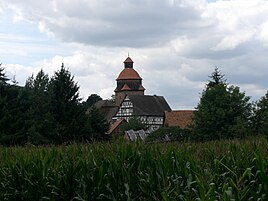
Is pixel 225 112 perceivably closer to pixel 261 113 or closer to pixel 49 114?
pixel 261 113

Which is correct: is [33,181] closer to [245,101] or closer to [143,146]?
[143,146]

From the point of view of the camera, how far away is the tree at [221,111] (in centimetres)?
5978

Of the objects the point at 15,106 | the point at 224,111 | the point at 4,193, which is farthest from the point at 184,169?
the point at 224,111

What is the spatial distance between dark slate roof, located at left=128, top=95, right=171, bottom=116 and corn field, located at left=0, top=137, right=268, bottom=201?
103 m

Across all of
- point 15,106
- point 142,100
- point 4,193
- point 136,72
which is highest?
point 136,72

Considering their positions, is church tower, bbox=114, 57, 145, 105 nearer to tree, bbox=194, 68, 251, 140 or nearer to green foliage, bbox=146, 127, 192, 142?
tree, bbox=194, 68, 251, 140

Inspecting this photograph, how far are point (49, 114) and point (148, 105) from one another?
66352 mm

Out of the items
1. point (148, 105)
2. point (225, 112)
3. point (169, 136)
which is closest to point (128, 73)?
point (148, 105)

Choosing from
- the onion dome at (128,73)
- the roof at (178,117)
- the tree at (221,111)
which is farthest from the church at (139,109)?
the tree at (221,111)

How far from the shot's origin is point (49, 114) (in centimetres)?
5250

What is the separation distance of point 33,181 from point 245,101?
54492 millimetres

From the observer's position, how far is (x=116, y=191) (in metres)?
8.20

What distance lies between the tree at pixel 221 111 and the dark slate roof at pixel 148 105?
5080 centimetres

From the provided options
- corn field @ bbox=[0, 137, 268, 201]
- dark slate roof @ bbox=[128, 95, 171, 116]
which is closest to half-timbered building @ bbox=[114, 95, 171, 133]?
dark slate roof @ bbox=[128, 95, 171, 116]
